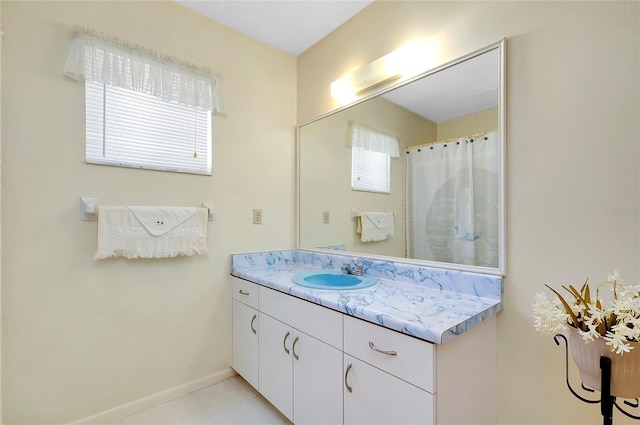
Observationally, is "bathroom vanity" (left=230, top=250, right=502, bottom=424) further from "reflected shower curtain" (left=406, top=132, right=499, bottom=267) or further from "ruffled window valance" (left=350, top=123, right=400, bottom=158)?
"ruffled window valance" (left=350, top=123, right=400, bottom=158)

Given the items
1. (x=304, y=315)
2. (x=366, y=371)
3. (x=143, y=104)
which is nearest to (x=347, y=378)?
(x=366, y=371)

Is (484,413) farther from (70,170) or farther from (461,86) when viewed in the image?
(70,170)

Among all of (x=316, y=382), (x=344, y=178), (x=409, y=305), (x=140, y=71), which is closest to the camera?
(x=409, y=305)

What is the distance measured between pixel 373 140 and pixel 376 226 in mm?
549

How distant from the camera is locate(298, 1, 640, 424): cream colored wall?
98 centimetres

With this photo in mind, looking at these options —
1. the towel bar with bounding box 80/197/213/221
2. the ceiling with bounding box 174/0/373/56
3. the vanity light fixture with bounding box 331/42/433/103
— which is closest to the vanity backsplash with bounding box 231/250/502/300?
the towel bar with bounding box 80/197/213/221

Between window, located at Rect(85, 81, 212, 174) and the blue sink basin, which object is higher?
window, located at Rect(85, 81, 212, 174)

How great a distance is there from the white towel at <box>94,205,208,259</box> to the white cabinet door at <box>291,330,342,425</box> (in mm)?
852

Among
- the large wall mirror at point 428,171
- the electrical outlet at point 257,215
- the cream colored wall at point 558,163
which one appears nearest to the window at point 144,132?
the electrical outlet at point 257,215

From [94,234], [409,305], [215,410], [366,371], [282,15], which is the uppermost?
[282,15]

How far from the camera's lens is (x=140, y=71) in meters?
1.65

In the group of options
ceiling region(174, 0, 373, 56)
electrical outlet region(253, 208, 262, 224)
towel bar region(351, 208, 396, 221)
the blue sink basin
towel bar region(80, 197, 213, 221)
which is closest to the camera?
towel bar region(80, 197, 213, 221)

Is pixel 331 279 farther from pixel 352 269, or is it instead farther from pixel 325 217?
pixel 325 217

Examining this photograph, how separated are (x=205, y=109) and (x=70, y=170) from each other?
806mm
